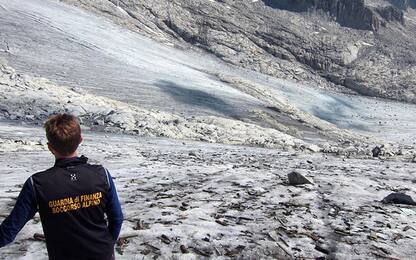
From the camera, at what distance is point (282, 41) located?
56906 millimetres

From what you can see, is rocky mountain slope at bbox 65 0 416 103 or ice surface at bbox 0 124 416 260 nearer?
ice surface at bbox 0 124 416 260

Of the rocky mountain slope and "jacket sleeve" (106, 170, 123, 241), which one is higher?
"jacket sleeve" (106, 170, 123, 241)

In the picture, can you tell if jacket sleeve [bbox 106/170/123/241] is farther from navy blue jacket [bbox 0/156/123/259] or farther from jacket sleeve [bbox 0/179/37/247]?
jacket sleeve [bbox 0/179/37/247]

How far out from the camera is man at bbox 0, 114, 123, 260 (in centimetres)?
375

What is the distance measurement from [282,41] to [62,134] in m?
55.0

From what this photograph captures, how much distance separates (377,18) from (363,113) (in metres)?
37.2

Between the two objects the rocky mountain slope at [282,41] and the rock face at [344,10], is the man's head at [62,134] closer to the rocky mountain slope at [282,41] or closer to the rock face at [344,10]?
the rocky mountain slope at [282,41]

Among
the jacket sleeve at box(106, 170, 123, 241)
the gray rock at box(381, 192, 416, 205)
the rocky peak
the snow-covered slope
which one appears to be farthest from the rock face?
the jacket sleeve at box(106, 170, 123, 241)

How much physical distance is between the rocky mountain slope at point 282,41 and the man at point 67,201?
135 ft

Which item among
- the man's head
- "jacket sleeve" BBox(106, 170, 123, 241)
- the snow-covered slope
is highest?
the man's head

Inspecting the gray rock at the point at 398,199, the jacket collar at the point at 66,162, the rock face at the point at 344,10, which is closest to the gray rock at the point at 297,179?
the gray rock at the point at 398,199

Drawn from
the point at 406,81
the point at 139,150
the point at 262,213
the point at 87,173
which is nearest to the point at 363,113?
the point at 406,81

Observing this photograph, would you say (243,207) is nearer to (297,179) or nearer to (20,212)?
(297,179)

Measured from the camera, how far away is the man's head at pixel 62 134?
3.71 meters
